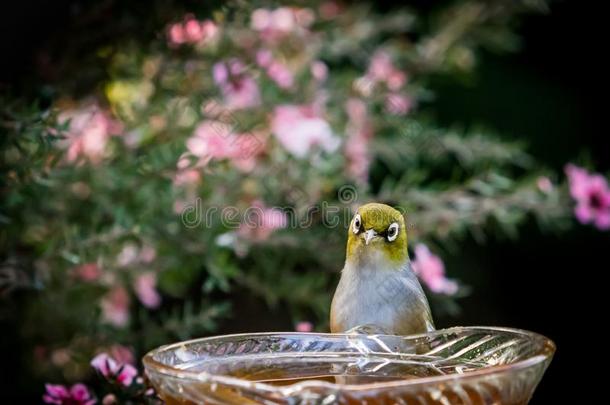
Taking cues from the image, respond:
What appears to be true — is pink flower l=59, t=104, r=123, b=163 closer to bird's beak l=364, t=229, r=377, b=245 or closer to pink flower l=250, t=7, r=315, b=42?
pink flower l=250, t=7, r=315, b=42

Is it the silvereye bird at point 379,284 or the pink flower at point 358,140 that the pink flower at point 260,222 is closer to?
the pink flower at point 358,140

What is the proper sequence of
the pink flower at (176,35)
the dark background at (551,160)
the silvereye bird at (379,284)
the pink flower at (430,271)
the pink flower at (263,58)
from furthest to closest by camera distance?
1. the dark background at (551,160)
2. the pink flower at (263,58)
3. the pink flower at (176,35)
4. the pink flower at (430,271)
5. the silvereye bird at (379,284)

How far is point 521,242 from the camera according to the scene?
13.4ft

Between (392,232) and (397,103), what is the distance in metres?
1.27

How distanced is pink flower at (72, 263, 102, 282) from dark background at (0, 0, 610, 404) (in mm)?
1773

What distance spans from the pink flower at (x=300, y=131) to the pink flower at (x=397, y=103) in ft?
0.74

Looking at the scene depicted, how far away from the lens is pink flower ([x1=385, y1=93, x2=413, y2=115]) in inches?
102

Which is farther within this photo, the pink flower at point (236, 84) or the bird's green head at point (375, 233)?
the pink flower at point (236, 84)

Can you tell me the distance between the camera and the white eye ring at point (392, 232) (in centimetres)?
150

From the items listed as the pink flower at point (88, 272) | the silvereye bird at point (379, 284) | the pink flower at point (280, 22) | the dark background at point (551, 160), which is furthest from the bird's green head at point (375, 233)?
the dark background at point (551, 160)

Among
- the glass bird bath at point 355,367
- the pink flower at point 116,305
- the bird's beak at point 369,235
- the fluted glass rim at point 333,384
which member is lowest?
the pink flower at point 116,305

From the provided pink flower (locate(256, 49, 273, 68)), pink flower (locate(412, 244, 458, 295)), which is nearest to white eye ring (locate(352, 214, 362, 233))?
pink flower (locate(412, 244, 458, 295))

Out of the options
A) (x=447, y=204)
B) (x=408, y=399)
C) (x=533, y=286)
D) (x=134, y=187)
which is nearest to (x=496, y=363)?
(x=408, y=399)

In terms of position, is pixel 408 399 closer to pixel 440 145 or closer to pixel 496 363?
pixel 496 363
